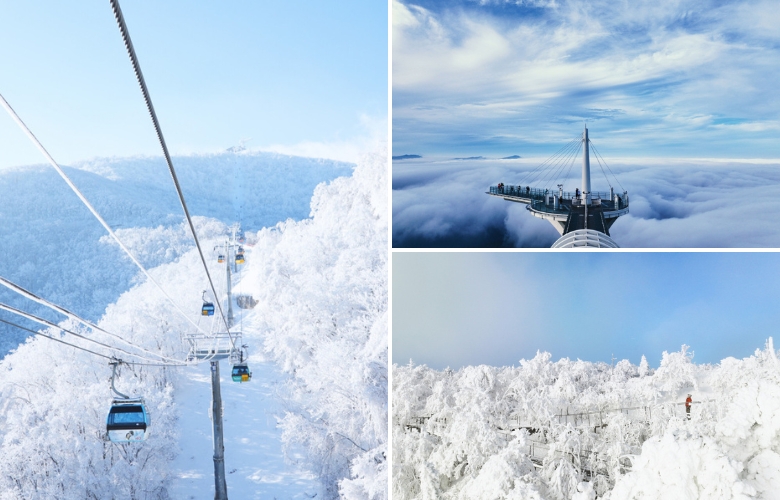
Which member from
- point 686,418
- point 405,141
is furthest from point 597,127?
point 686,418

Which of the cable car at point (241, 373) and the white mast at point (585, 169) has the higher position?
the white mast at point (585, 169)

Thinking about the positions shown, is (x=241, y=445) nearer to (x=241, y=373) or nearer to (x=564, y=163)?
(x=241, y=373)

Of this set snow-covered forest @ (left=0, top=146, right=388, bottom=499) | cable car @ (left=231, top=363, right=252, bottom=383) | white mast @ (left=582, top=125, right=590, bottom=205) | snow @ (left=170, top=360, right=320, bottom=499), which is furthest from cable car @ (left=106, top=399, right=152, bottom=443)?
snow @ (left=170, top=360, right=320, bottom=499)

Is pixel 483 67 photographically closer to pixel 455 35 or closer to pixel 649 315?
pixel 455 35

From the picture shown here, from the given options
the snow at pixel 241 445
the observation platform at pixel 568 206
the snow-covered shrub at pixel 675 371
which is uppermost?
the observation platform at pixel 568 206

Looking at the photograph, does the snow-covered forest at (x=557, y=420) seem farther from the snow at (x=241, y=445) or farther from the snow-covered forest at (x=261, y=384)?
the snow at (x=241, y=445)

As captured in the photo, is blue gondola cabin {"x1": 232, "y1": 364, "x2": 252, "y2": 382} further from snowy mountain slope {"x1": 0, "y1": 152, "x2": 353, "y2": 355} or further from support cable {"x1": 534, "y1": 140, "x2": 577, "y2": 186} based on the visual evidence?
snowy mountain slope {"x1": 0, "y1": 152, "x2": 353, "y2": 355}

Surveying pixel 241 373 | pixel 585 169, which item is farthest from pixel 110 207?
pixel 585 169

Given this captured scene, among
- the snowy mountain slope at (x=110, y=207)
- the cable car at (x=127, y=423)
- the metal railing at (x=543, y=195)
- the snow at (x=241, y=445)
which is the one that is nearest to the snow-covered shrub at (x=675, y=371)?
the metal railing at (x=543, y=195)
